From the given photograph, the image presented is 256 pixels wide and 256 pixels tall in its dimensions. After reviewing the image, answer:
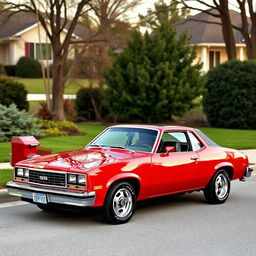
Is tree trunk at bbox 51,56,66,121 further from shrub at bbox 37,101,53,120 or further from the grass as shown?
the grass

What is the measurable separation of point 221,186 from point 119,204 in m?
2.62

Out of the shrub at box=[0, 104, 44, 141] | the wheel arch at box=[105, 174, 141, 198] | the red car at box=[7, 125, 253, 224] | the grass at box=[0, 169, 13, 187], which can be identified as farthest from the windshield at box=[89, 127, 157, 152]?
the shrub at box=[0, 104, 44, 141]

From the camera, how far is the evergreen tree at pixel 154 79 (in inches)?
1109

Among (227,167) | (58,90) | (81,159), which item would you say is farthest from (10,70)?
(81,159)

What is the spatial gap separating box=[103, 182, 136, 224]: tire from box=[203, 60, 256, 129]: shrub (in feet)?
67.0

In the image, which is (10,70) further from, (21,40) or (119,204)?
(119,204)

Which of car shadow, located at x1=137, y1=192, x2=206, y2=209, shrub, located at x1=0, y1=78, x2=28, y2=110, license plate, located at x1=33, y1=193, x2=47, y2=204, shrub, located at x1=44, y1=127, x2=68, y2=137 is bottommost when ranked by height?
car shadow, located at x1=137, y1=192, x2=206, y2=209

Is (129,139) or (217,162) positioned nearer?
(129,139)

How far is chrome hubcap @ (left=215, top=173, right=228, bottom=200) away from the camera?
10570mm

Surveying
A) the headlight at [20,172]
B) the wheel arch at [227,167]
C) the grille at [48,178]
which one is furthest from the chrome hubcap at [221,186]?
the headlight at [20,172]

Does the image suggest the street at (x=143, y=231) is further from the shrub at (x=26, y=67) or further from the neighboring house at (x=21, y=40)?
the neighboring house at (x=21, y=40)

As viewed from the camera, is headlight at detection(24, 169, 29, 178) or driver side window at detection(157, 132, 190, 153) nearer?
headlight at detection(24, 169, 29, 178)

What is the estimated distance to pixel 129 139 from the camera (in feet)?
32.6

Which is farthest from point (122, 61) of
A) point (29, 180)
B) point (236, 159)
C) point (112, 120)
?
point (29, 180)
